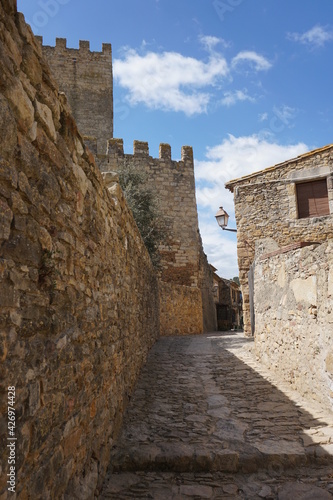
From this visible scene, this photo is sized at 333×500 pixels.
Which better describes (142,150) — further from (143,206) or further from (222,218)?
(222,218)

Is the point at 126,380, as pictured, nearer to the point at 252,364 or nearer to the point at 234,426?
the point at 234,426

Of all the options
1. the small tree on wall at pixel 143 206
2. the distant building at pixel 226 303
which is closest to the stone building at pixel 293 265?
the small tree on wall at pixel 143 206

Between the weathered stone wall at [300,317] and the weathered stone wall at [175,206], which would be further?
the weathered stone wall at [175,206]

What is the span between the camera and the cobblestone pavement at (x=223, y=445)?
8.79ft

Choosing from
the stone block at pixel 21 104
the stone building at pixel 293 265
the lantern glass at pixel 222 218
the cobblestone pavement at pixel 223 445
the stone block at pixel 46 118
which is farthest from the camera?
the lantern glass at pixel 222 218

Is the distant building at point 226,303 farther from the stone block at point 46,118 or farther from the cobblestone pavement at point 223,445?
the stone block at point 46,118

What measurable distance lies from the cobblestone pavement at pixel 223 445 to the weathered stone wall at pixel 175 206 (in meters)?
10.9

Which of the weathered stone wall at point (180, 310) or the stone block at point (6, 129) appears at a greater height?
the stone block at point (6, 129)

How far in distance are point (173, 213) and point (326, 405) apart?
13.9 metres

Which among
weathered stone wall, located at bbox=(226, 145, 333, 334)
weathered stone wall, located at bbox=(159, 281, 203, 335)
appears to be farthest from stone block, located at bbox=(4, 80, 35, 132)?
weathered stone wall, located at bbox=(159, 281, 203, 335)

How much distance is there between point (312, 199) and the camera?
1099 centimetres

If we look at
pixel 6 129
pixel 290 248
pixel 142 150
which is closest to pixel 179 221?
pixel 142 150

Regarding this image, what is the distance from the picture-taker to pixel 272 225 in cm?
1121

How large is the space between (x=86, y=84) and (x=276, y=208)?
16214 millimetres
